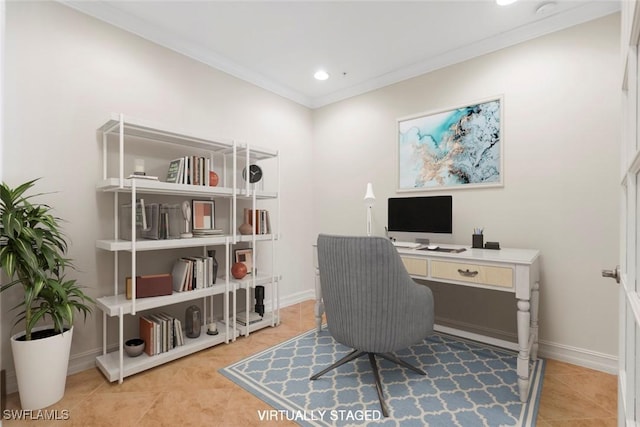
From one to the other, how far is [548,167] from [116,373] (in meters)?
3.29

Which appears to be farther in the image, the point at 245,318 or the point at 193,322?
the point at 245,318

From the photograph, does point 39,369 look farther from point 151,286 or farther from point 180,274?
point 180,274

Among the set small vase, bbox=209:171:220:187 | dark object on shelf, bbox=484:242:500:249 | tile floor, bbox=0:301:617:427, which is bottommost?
tile floor, bbox=0:301:617:427

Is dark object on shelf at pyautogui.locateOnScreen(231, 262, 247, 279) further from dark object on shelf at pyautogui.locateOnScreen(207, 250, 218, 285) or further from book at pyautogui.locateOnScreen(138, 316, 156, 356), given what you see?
book at pyautogui.locateOnScreen(138, 316, 156, 356)

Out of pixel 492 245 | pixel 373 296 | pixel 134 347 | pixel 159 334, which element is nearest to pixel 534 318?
pixel 492 245

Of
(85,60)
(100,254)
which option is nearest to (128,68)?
(85,60)

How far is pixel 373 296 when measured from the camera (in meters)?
1.76

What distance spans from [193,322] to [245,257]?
2.30ft

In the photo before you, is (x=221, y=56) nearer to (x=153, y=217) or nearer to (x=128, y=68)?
(x=128, y=68)

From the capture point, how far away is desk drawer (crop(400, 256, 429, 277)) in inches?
87.7

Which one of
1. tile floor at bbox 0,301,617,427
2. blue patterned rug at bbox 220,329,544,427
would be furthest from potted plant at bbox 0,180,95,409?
blue patterned rug at bbox 220,329,544,427

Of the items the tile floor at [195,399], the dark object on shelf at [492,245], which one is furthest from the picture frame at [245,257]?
the dark object on shelf at [492,245]

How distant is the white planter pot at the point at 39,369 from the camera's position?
66.8 inches

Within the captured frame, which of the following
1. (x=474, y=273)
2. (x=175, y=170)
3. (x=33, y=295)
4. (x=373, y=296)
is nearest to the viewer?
(x=33, y=295)
